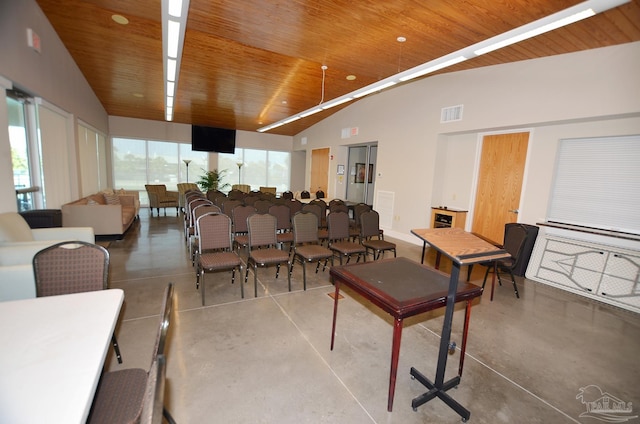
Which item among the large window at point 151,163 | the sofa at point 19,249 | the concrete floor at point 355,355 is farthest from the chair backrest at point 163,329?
the large window at point 151,163

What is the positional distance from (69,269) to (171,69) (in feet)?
12.0

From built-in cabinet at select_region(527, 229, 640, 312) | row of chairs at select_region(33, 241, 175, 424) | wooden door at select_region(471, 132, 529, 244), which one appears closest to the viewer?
row of chairs at select_region(33, 241, 175, 424)

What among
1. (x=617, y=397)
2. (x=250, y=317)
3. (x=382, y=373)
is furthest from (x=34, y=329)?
(x=617, y=397)

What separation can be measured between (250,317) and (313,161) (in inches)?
345

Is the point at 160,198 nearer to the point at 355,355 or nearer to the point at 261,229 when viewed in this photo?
the point at 261,229

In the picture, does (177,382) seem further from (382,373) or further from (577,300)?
(577,300)

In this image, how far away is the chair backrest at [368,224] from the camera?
15.3 feet

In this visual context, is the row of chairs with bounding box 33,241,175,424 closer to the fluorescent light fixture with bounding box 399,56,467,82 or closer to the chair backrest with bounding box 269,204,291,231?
the chair backrest with bounding box 269,204,291,231

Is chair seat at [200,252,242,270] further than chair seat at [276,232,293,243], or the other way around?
chair seat at [276,232,293,243]

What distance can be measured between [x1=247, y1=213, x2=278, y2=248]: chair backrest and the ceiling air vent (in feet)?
14.2

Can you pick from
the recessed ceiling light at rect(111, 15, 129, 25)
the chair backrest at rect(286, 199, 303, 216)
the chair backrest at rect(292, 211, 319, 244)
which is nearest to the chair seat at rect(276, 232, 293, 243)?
the chair backrest at rect(292, 211, 319, 244)

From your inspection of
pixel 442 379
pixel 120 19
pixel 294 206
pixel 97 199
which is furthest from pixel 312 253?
pixel 97 199

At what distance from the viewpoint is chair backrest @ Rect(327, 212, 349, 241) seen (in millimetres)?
4414

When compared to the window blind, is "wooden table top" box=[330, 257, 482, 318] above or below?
below
